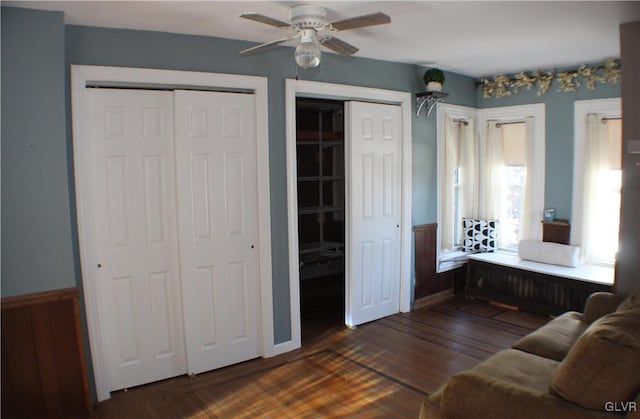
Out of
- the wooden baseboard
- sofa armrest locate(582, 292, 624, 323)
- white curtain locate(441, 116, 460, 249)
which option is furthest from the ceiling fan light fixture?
the wooden baseboard

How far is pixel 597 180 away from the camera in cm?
443

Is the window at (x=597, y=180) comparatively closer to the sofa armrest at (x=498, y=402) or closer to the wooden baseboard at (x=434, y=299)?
the wooden baseboard at (x=434, y=299)

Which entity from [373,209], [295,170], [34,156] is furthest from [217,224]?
[373,209]

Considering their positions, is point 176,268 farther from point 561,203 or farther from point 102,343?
point 561,203

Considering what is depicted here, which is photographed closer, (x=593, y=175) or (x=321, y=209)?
(x=593, y=175)

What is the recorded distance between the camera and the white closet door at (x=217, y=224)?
323 centimetres

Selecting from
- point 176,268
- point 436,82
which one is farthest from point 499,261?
point 176,268

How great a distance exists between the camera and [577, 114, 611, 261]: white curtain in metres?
4.38

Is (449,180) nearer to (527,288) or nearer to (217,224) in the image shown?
(527,288)

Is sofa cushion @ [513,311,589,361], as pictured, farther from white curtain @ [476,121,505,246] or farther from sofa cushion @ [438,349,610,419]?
white curtain @ [476,121,505,246]

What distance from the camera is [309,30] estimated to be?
2521 mm

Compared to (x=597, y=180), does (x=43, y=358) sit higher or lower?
lower

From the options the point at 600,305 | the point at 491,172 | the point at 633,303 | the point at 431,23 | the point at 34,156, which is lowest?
the point at 600,305

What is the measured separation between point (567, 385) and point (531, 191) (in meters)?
3.39
